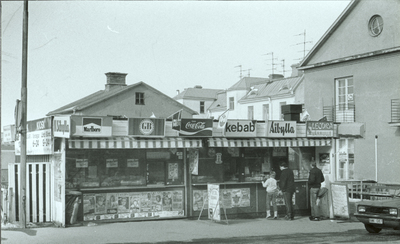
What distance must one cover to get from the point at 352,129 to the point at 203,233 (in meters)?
7.43

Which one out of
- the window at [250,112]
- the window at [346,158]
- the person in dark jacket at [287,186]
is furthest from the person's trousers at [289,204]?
the window at [250,112]

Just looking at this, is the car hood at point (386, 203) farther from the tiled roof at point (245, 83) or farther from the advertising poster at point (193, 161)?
the tiled roof at point (245, 83)

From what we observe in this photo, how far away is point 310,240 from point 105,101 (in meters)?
39.1

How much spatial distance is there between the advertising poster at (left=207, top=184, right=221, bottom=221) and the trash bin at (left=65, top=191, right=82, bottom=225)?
13.1 feet

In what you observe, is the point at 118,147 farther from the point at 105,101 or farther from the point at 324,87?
the point at 105,101

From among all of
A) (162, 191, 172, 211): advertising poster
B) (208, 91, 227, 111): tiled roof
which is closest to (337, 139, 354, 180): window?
(162, 191, 172, 211): advertising poster

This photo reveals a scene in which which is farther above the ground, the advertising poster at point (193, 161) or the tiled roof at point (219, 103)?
the tiled roof at point (219, 103)

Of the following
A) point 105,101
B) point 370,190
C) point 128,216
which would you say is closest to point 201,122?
point 128,216

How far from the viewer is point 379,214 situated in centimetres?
1255

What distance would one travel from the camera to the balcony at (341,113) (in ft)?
93.8

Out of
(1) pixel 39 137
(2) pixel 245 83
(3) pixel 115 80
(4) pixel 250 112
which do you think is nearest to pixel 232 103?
(2) pixel 245 83

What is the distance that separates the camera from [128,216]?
1413 centimetres

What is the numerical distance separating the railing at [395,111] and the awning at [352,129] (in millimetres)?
10064

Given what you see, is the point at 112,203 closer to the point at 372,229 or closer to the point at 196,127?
the point at 196,127
